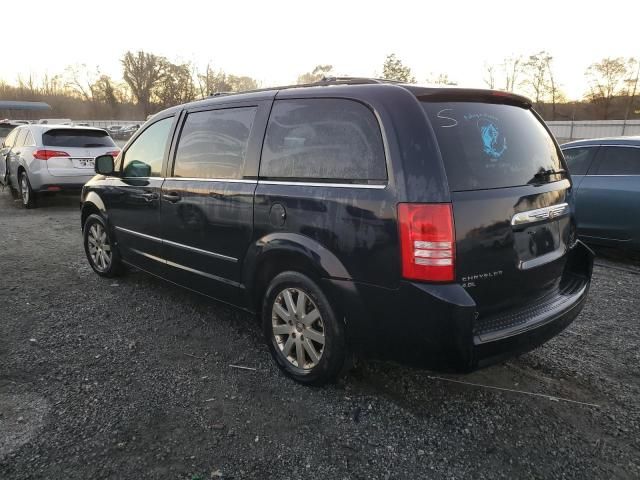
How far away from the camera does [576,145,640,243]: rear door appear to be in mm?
5527

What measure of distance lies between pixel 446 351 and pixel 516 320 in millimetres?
493

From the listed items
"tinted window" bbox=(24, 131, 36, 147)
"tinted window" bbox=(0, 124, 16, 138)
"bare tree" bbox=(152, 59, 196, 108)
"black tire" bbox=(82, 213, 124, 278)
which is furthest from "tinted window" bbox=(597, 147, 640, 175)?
"bare tree" bbox=(152, 59, 196, 108)

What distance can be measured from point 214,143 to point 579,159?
4.95 metres

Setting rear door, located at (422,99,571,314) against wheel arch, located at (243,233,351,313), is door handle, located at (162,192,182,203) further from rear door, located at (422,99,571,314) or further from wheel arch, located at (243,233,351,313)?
rear door, located at (422,99,571,314)

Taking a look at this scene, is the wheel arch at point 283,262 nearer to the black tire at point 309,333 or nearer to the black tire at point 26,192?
the black tire at point 309,333

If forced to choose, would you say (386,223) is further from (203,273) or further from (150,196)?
(150,196)

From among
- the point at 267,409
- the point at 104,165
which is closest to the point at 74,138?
the point at 104,165

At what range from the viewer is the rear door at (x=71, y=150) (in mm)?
9398

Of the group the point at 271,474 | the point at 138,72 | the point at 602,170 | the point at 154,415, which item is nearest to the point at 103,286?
the point at 154,415

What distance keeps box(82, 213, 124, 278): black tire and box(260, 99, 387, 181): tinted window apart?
2.58m

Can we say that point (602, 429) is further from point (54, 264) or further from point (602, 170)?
point (54, 264)

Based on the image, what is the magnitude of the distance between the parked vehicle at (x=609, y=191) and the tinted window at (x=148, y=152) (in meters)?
4.88

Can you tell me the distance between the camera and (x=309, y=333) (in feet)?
9.46

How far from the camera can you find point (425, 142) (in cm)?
235
